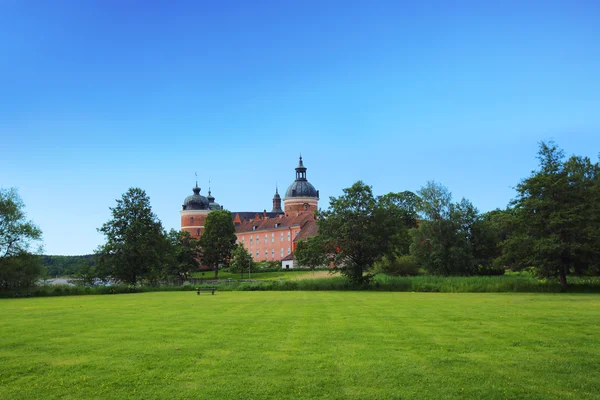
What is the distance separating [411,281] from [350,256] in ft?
22.4

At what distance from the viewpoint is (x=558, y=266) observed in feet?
123

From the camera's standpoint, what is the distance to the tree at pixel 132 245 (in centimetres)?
5503

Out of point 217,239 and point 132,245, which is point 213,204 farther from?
point 132,245

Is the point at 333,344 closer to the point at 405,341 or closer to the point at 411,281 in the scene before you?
the point at 405,341

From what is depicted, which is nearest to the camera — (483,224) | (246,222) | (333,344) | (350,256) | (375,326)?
(333,344)

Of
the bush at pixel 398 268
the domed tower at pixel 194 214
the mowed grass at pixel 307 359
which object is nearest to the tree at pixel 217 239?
the domed tower at pixel 194 214

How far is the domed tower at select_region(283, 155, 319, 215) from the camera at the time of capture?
437 ft

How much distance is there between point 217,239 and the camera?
3920 inches

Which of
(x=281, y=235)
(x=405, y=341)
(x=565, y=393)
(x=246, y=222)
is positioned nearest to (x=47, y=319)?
(x=405, y=341)

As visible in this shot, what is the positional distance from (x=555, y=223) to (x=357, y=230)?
16522 mm

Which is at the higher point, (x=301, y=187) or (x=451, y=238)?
(x=301, y=187)

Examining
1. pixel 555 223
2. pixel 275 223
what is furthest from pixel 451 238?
pixel 275 223

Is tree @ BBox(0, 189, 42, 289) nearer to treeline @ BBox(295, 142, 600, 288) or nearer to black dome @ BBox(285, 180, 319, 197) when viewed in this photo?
treeline @ BBox(295, 142, 600, 288)

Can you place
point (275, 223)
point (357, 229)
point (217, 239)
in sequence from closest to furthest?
point (357, 229) < point (217, 239) < point (275, 223)
